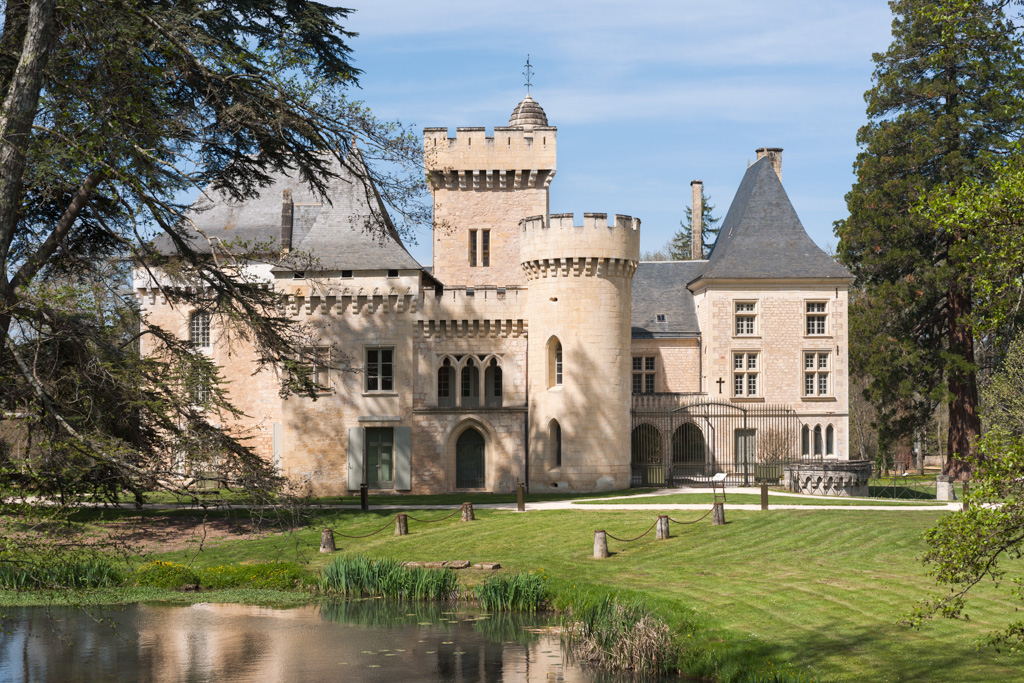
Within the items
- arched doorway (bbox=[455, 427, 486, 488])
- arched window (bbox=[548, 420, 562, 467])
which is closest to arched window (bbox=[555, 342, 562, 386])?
arched window (bbox=[548, 420, 562, 467])

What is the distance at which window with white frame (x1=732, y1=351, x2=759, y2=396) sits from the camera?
35.7 meters

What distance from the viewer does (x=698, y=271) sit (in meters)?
39.1

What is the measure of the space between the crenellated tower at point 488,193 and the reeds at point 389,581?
16.8 metres

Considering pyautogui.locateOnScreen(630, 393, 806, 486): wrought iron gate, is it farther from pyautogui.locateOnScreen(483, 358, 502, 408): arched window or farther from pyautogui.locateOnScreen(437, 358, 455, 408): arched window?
pyautogui.locateOnScreen(437, 358, 455, 408): arched window

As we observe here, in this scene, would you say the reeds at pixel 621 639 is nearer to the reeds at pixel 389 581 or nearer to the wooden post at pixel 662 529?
the reeds at pixel 389 581

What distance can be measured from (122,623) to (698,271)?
2694cm

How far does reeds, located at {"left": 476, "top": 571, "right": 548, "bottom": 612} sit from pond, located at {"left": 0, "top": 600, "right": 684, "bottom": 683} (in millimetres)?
346

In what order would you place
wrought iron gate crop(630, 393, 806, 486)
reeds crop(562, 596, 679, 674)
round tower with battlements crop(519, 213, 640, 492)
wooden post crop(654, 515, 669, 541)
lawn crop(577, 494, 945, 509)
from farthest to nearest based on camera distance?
wrought iron gate crop(630, 393, 806, 486)
round tower with battlements crop(519, 213, 640, 492)
lawn crop(577, 494, 945, 509)
wooden post crop(654, 515, 669, 541)
reeds crop(562, 596, 679, 674)

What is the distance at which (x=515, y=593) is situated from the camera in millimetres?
17828

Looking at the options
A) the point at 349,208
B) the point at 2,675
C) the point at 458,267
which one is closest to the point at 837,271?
the point at 458,267

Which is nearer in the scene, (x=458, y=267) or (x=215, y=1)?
(x=215, y=1)


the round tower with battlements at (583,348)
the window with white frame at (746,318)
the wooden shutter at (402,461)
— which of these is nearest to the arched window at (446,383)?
the wooden shutter at (402,461)

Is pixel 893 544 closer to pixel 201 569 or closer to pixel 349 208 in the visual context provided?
pixel 201 569

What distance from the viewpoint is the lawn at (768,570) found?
13.0 metres
